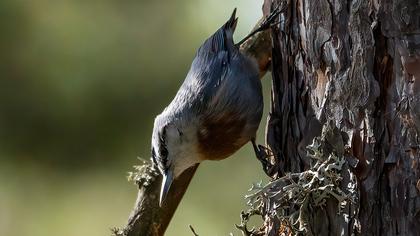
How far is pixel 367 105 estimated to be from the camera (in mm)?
3045

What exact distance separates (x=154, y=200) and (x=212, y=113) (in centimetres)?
50

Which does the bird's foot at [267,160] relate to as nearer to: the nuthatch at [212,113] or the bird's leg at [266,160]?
the bird's leg at [266,160]

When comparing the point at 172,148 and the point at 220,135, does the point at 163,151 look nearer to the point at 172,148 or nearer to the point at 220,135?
the point at 172,148

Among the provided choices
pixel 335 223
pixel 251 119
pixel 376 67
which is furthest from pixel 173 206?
pixel 376 67

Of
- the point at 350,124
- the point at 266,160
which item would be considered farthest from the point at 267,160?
the point at 350,124

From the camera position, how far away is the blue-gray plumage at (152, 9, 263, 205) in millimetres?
4125

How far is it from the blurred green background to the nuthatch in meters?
0.96

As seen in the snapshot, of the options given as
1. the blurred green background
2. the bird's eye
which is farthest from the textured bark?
the blurred green background

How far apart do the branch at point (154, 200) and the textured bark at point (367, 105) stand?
800 mm

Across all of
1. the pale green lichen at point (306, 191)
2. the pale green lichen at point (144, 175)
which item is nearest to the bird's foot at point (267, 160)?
the pale green lichen at point (306, 191)

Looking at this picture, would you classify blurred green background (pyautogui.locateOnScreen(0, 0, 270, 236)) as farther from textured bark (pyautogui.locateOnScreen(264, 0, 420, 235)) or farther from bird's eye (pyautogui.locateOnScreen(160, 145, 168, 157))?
textured bark (pyautogui.locateOnScreen(264, 0, 420, 235))

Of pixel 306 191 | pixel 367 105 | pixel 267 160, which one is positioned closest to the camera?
pixel 367 105

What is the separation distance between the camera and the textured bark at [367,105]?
296cm

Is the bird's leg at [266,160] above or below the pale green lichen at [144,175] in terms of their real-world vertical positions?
below
